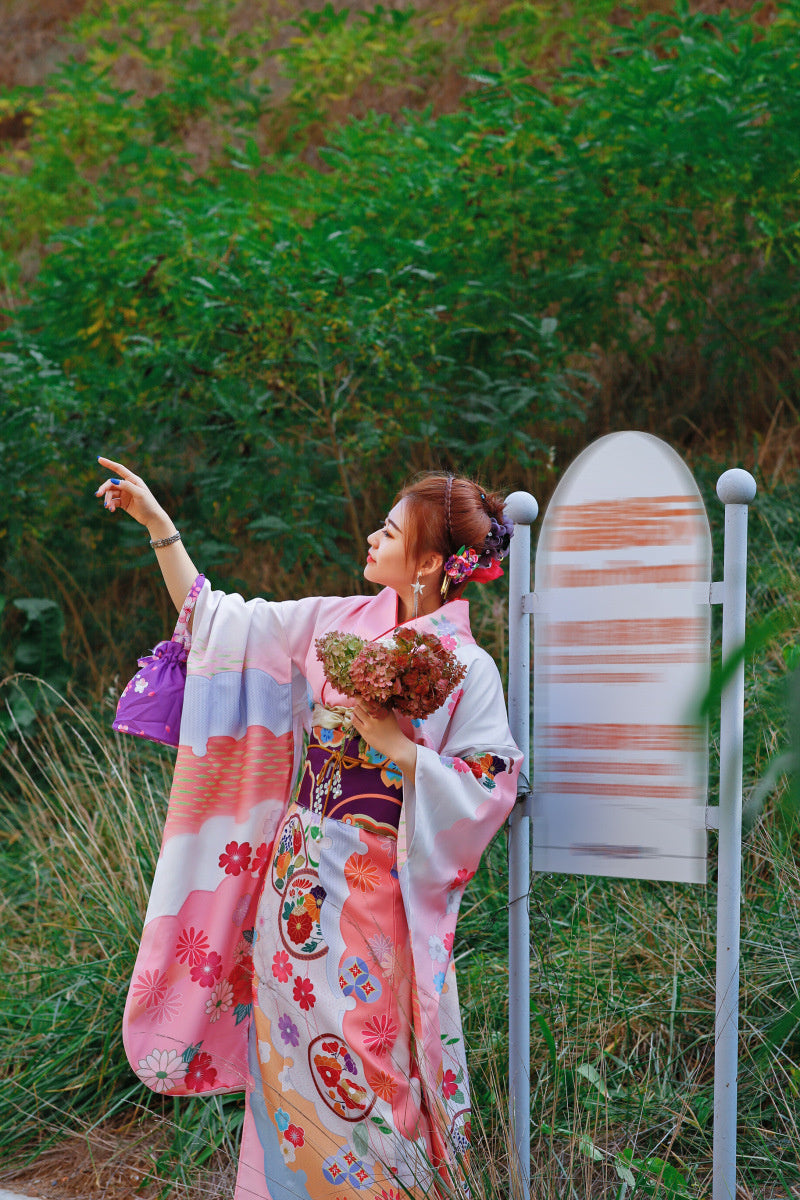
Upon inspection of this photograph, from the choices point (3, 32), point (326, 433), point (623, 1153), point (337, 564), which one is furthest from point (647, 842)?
point (3, 32)

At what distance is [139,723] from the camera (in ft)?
7.22

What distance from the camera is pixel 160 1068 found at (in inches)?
83.4

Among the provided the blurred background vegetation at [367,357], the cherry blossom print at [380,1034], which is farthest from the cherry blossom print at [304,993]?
the blurred background vegetation at [367,357]

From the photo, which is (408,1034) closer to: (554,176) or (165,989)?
(165,989)

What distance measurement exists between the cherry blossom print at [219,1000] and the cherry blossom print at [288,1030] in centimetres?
19

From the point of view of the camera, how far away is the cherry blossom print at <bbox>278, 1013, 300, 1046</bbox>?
200 centimetres

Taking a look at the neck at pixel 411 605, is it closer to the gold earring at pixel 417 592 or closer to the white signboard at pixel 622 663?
the gold earring at pixel 417 592

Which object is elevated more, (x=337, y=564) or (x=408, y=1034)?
(x=408, y=1034)

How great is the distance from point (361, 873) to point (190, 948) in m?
0.43

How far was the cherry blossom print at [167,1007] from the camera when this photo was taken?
7.01 feet

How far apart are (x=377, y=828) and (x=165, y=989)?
22.2 inches

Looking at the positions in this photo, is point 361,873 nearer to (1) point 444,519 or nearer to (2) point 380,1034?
(2) point 380,1034

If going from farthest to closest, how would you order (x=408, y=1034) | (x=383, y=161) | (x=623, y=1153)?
(x=383, y=161) < (x=623, y=1153) < (x=408, y=1034)

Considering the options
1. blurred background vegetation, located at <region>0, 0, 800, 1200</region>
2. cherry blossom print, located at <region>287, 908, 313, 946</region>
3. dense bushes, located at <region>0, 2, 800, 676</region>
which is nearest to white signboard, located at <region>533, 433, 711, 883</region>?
cherry blossom print, located at <region>287, 908, 313, 946</region>
